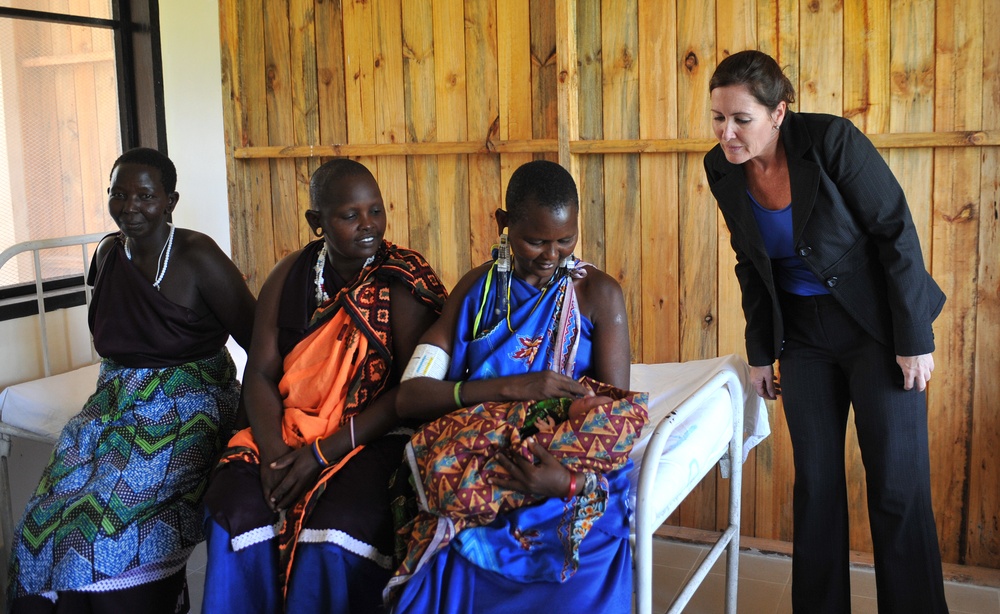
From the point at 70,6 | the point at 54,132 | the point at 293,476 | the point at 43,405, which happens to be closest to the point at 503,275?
the point at 293,476

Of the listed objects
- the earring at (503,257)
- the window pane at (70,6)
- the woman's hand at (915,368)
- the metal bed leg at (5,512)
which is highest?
the window pane at (70,6)

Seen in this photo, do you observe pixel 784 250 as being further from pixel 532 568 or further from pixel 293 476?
pixel 293 476

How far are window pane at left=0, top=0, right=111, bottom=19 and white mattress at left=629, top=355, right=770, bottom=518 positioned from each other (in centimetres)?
290

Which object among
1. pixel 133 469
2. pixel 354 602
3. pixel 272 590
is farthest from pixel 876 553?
pixel 133 469

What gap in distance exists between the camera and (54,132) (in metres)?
4.04

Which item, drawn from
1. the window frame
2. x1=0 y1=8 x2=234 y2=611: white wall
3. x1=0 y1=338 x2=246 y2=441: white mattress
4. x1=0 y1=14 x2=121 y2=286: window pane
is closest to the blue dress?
x1=0 y1=338 x2=246 y2=441: white mattress

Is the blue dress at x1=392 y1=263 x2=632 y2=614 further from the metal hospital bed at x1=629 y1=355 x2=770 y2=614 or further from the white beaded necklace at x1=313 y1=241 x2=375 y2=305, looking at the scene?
the white beaded necklace at x1=313 y1=241 x2=375 y2=305

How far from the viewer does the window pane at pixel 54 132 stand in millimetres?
3859

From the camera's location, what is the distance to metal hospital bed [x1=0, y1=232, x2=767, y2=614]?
6.86 feet

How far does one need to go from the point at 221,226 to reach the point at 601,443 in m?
3.13

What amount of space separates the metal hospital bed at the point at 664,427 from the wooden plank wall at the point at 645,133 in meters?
0.69

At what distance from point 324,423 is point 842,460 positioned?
151cm

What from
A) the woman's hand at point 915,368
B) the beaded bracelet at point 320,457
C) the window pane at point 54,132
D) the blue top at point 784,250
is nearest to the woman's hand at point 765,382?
the blue top at point 784,250

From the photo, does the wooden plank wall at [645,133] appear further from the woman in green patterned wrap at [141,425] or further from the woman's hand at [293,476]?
the woman's hand at [293,476]
